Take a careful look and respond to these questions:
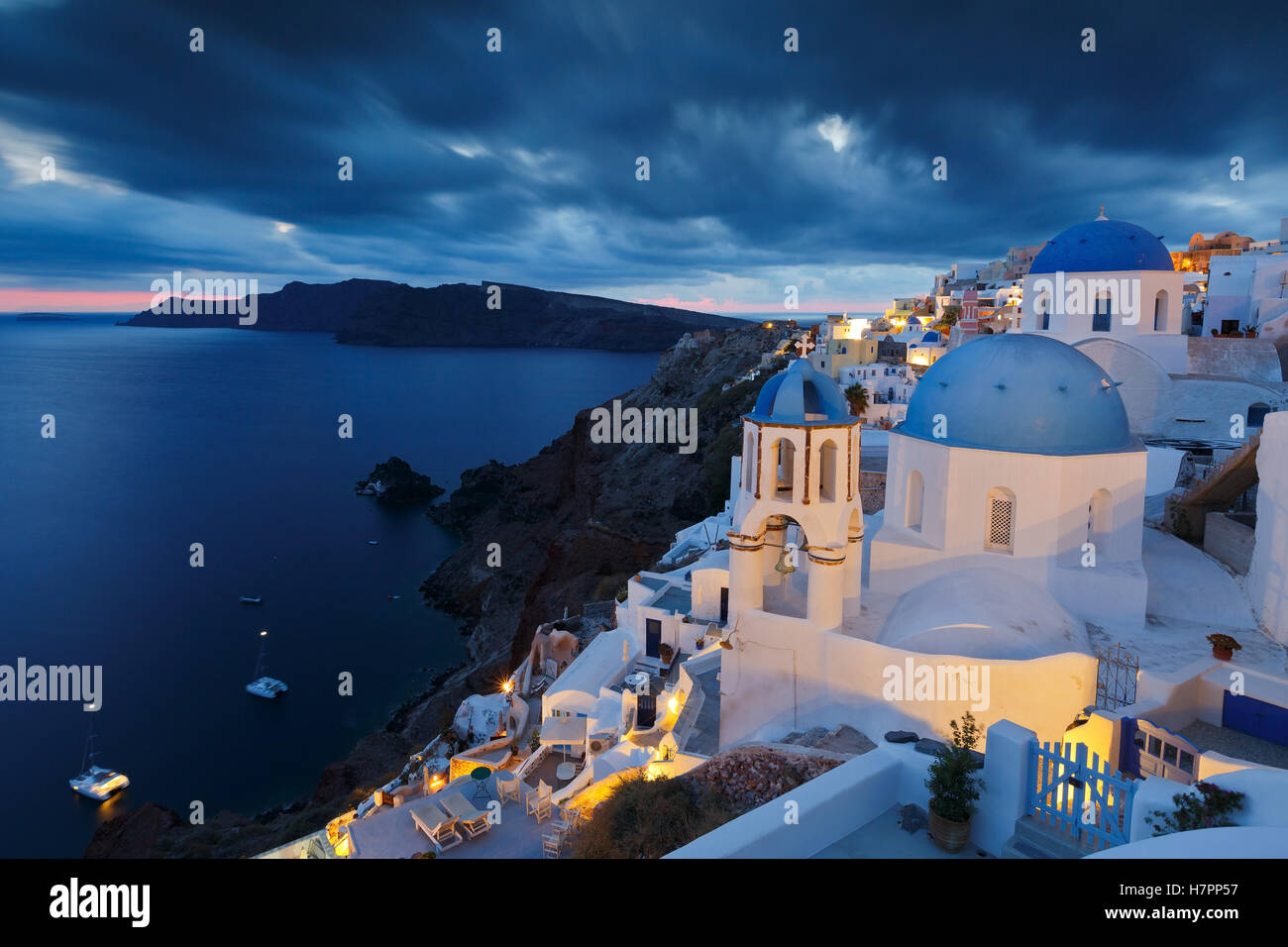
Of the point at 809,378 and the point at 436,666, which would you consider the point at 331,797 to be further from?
the point at 809,378

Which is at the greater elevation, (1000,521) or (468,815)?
(1000,521)

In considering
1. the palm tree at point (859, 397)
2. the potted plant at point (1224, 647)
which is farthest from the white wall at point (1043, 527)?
the palm tree at point (859, 397)

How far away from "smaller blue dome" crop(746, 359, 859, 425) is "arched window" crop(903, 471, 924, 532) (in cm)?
307

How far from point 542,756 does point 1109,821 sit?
633 inches

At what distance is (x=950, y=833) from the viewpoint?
6918 millimetres

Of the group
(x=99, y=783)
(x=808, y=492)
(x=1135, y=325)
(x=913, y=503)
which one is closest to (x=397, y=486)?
(x=99, y=783)

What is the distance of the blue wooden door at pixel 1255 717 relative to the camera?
10.5m

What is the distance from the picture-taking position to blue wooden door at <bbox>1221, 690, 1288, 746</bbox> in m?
10.5

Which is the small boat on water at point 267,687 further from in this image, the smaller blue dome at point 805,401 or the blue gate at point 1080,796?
the blue gate at point 1080,796

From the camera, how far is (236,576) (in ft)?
176

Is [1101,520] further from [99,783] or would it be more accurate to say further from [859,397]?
[99,783]

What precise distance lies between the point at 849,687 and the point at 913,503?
4854mm

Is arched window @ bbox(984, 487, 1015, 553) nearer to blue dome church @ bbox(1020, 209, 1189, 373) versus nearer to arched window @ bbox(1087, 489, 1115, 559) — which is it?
arched window @ bbox(1087, 489, 1115, 559)
